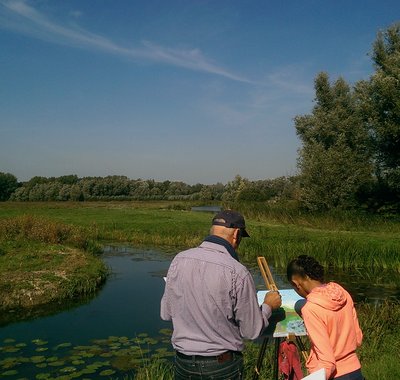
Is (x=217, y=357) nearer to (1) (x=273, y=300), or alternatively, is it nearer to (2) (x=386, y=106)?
(1) (x=273, y=300)

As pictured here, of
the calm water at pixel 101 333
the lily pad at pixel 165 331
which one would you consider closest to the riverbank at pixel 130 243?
the calm water at pixel 101 333

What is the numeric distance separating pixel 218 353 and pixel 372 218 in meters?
25.9

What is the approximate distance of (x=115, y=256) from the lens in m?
22.8

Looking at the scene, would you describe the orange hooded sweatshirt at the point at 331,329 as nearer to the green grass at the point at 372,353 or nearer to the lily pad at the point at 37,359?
the green grass at the point at 372,353

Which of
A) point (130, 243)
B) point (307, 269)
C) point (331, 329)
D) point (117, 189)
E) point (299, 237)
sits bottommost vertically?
point (130, 243)

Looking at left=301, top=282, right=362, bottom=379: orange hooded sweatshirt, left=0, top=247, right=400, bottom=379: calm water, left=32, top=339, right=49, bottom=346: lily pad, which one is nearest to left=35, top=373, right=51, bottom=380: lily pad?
left=0, top=247, right=400, bottom=379: calm water

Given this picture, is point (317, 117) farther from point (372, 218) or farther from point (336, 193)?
point (372, 218)

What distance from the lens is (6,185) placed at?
108 metres

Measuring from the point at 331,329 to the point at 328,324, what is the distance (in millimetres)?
53

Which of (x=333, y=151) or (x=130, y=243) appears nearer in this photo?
(x=130, y=243)

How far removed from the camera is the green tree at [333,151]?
107 feet

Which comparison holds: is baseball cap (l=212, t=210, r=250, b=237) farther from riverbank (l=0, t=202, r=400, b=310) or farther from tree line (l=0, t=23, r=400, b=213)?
tree line (l=0, t=23, r=400, b=213)


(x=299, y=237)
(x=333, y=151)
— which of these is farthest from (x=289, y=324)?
(x=333, y=151)

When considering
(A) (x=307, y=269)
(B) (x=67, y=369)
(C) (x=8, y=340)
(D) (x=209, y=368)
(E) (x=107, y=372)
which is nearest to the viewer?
(D) (x=209, y=368)
